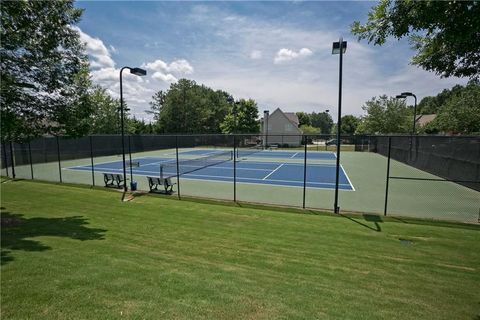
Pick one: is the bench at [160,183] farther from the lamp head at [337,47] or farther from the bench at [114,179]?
the lamp head at [337,47]

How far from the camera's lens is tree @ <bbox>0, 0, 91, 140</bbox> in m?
6.97

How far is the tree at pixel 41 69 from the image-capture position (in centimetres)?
697

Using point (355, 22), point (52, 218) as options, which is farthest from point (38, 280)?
point (355, 22)

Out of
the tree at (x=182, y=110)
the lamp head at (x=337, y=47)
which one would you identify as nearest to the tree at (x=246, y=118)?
the tree at (x=182, y=110)

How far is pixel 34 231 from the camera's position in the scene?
7285mm

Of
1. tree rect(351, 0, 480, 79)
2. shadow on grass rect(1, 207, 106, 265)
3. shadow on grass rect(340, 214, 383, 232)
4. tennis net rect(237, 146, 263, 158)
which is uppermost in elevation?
tree rect(351, 0, 480, 79)

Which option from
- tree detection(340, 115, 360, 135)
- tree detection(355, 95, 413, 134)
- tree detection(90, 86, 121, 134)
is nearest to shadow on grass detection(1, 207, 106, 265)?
tree detection(90, 86, 121, 134)

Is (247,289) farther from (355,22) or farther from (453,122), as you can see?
(453,122)

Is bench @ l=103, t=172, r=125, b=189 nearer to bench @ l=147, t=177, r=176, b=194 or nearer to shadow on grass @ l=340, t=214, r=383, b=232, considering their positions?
bench @ l=147, t=177, r=176, b=194

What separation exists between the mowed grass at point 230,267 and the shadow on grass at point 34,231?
26 mm

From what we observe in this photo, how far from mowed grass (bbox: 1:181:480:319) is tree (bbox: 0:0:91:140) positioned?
296 cm

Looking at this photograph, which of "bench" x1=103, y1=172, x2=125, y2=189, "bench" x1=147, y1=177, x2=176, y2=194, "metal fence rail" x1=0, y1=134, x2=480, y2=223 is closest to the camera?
"metal fence rail" x1=0, y1=134, x2=480, y2=223

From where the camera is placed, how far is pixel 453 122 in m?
33.1

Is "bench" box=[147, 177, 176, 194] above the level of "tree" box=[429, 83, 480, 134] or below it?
below
